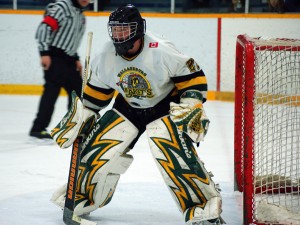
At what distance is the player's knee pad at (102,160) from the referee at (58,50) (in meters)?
2.09

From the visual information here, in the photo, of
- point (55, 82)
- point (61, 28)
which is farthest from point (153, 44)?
point (55, 82)

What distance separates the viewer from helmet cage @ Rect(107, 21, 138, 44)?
9.50 feet

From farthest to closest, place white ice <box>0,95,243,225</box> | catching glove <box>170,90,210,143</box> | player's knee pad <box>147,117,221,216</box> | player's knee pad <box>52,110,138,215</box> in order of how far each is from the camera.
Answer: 1. white ice <box>0,95,243,225</box>
2. player's knee pad <box>52,110,138,215</box>
3. player's knee pad <box>147,117,221,216</box>
4. catching glove <box>170,90,210,143</box>

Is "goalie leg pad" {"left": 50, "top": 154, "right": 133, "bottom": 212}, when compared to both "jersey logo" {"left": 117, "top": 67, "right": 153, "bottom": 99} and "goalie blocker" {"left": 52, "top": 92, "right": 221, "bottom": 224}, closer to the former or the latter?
"goalie blocker" {"left": 52, "top": 92, "right": 221, "bottom": 224}

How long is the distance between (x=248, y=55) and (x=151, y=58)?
41 centimetres

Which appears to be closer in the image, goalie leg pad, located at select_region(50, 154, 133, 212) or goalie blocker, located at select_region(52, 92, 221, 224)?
goalie blocker, located at select_region(52, 92, 221, 224)

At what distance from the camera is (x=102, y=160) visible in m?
3.01

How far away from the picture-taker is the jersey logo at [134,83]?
297cm

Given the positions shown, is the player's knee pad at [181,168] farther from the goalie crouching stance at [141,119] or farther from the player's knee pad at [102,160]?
the player's knee pad at [102,160]

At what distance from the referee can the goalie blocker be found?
208cm

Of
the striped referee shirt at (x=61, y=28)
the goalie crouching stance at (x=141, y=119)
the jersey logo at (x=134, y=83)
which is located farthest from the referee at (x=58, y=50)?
the jersey logo at (x=134, y=83)

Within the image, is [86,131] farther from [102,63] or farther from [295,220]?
[295,220]

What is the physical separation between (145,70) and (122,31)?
7.5 inches

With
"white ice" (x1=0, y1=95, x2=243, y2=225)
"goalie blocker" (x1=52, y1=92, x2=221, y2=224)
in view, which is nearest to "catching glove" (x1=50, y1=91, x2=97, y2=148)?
"goalie blocker" (x1=52, y1=92, x2=221, y2=224)
